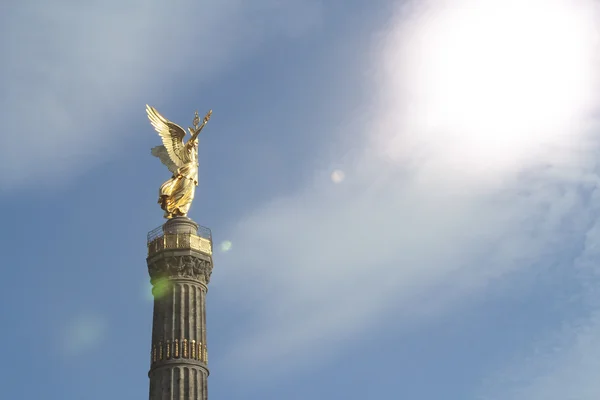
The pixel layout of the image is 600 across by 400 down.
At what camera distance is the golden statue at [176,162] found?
2245 inches

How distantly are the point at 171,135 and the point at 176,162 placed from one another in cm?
225

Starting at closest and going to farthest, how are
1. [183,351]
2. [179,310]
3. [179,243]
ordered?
[183,351], [179,310], [179,243]

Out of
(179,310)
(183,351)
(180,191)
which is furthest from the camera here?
(180,191)

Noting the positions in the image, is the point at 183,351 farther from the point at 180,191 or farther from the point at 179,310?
the point at 180,191

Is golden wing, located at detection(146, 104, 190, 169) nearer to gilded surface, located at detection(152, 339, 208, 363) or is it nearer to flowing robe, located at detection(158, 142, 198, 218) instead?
flowing robe, located at detection(158, 142, 198, 218)

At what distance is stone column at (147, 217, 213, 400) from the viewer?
5009 cm

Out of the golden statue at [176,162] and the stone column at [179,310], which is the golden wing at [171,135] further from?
the stone column at [179,310]

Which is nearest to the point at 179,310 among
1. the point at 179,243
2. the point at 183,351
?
the point at 183,351

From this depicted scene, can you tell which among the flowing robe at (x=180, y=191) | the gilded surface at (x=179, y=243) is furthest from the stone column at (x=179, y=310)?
the flowing robe at (x=180, y=191)

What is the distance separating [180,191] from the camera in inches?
2265

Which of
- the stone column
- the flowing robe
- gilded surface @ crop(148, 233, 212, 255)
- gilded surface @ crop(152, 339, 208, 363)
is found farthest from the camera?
the flowing robe

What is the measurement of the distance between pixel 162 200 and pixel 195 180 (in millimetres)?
2816

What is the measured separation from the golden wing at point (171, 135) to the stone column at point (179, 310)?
496 centimetres

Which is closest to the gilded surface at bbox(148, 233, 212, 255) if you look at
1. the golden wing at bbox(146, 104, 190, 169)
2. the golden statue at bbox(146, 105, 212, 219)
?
the golden statue at bbox(146, 105, 212, 219)
